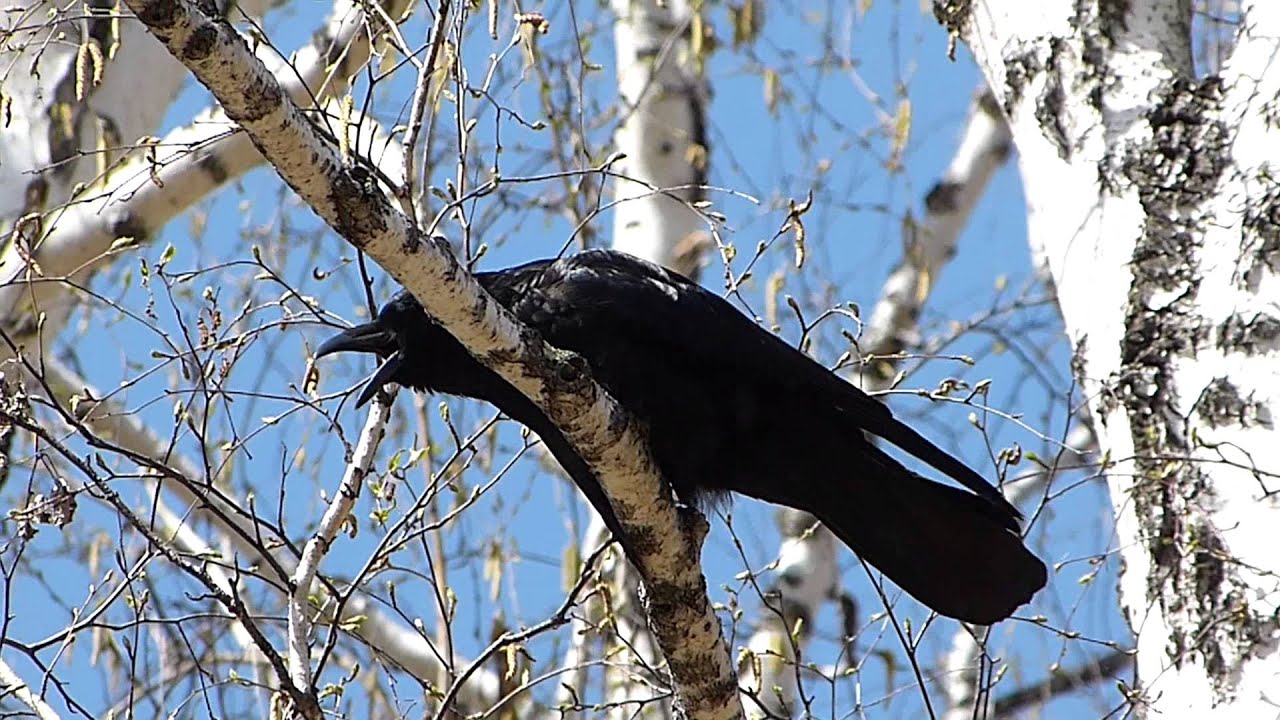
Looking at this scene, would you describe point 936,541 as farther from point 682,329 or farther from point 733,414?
point 682,329

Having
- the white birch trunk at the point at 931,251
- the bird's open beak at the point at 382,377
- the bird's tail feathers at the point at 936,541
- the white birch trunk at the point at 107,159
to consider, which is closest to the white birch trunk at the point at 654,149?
the white birch trunk at the point at 931,251

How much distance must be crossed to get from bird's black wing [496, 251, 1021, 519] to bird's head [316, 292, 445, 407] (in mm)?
205

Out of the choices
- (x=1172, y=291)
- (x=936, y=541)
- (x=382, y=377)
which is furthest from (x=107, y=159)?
(x=1172, y=291)

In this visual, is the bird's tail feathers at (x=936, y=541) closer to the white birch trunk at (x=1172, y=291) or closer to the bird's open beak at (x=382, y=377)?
the white birch trunk at (x=1172, y=291)

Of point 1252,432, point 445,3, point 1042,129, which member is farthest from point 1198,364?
point 445,3

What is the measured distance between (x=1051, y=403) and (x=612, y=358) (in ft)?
8.79

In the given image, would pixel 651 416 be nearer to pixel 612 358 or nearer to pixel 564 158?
pixel 612 358

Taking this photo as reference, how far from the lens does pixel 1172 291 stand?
10.9 ft

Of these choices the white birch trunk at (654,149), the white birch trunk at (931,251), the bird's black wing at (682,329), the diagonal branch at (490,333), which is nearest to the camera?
the diagonal branch at (490,333)

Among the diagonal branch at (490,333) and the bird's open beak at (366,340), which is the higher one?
the bird's open beak at (366,340)

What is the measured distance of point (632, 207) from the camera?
593 cm

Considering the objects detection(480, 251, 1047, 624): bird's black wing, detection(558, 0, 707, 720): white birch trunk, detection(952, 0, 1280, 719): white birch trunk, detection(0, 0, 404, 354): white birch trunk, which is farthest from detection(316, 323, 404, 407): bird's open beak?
detection(558, 0, 707, 720): white birch trunk

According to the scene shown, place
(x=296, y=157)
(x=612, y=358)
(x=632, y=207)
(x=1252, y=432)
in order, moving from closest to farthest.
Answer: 1. (x=296, y=157)
2. (x=1252, y=432)
3. (x=612, y=358)
4. (x=632, y=207)

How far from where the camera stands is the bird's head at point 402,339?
380 centimetres
